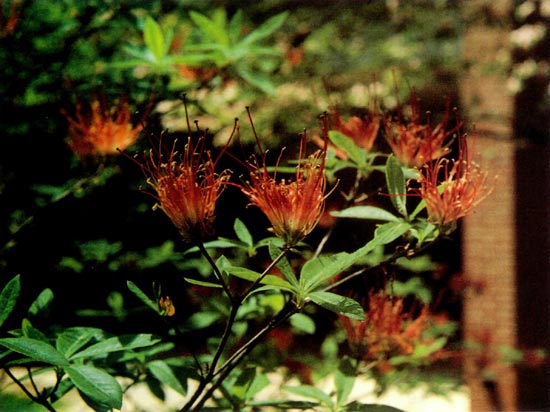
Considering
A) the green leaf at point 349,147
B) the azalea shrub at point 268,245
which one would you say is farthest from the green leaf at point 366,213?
the green leaf at point 349,147

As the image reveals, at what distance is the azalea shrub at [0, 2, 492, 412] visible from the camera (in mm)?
890

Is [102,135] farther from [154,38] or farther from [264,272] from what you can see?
[264,272]

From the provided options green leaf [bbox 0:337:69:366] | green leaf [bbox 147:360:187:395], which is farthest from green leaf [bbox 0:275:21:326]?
green leaf [bbox 147:360:187:395]

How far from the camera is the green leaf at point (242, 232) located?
1.20m

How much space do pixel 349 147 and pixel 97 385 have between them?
616 mm

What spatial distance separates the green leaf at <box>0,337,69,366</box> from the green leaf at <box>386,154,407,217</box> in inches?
22.8

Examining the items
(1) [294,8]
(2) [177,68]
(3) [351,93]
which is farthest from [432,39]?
(2) [177,68]

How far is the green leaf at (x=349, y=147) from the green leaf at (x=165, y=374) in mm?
573

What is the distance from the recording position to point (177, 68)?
6.30 feet

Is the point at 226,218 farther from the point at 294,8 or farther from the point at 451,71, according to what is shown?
the point at 451,71

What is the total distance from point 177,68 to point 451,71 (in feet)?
9.47

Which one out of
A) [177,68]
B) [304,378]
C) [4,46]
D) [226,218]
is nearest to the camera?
[226,218]

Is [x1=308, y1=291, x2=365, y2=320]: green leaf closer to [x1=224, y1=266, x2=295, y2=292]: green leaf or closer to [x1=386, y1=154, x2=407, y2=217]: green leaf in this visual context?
[x1=224, y1=266, x2=295, y2=292]: green leaf

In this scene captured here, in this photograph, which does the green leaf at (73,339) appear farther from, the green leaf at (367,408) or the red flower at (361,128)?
the red flower at (361,128)
